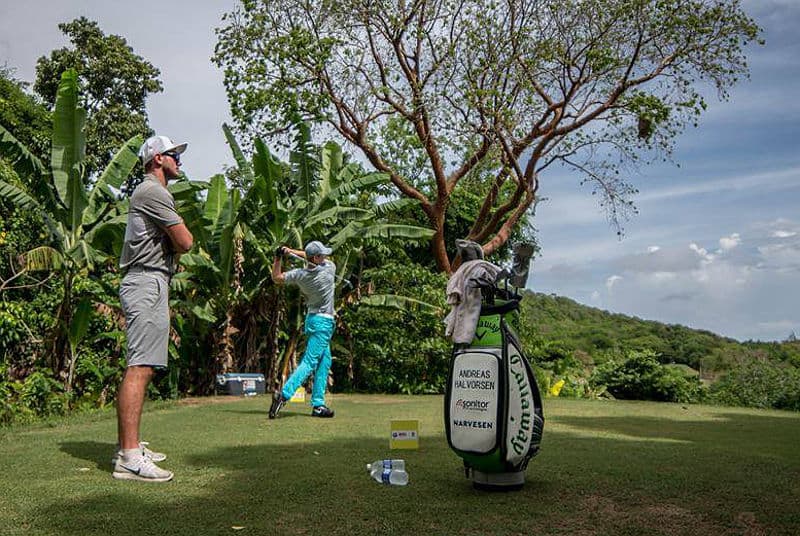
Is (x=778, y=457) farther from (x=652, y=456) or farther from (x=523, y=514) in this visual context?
(x=523, y=514)

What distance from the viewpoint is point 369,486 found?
4.81 m

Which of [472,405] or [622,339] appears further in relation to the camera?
[622,339]

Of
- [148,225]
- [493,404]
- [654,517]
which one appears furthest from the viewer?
[148,225]

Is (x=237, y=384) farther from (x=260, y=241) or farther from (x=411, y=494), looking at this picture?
(x=411, y=494)

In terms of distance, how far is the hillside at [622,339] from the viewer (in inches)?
689

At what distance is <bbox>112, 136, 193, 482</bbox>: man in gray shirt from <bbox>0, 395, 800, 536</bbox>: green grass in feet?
1.31

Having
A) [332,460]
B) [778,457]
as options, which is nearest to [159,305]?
[332,460]

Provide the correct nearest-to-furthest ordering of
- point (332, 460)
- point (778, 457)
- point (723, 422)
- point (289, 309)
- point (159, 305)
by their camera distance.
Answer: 1. point (159, 305)
2. point (332, 460)
3. point (778, 457)
4. point (723, 422)
5. point (289, 309)

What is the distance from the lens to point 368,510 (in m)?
4.18

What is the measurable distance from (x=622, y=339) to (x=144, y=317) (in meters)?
21.9

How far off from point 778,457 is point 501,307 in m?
3.11

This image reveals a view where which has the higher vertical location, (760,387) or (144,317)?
(144,317)

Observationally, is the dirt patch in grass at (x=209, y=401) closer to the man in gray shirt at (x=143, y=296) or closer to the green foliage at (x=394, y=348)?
the green foliage at (x=394, y=348)

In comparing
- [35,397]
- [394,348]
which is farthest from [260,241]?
[35,397]
